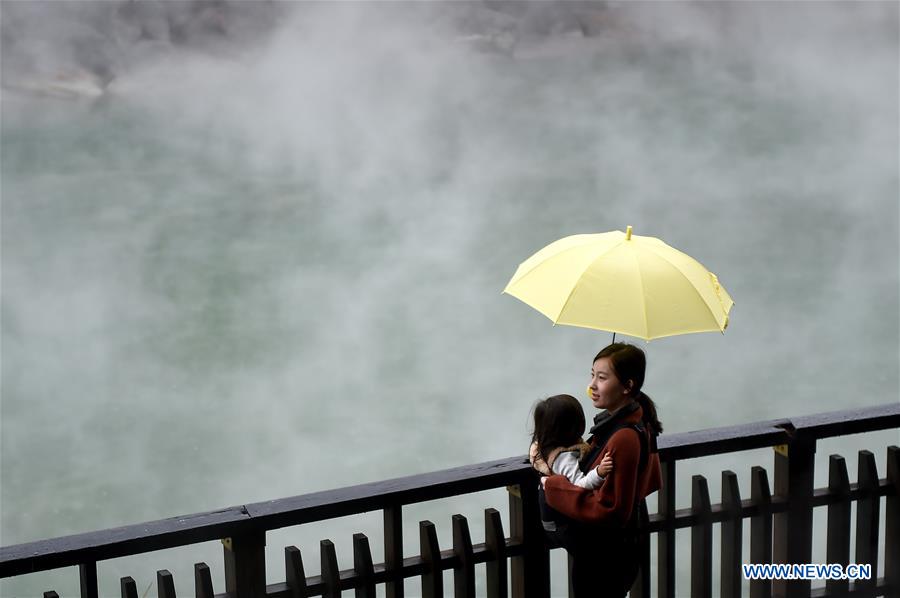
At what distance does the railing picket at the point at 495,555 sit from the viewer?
255 centimetres

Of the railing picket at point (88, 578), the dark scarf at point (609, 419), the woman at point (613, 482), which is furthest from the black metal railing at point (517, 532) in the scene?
the dark scarf at point (609, 419)

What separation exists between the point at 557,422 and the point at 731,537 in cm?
77

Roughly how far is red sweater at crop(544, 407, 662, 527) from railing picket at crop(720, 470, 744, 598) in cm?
53

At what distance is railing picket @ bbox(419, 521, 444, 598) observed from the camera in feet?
8.35

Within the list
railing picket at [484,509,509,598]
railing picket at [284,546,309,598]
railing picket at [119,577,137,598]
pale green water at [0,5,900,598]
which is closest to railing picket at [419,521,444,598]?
railing picket at [484,509,509,598]

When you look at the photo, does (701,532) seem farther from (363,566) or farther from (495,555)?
(363,566)

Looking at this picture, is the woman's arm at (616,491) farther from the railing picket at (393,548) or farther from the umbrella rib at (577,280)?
the railing picket at (393,548)

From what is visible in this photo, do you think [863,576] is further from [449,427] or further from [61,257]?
[61,257]

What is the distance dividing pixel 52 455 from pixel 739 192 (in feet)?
19.9

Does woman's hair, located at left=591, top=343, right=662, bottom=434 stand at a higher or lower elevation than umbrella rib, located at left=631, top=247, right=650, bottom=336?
lower

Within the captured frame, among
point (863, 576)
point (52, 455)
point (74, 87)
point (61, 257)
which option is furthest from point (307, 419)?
point (863, 576)

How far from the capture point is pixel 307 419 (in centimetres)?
873

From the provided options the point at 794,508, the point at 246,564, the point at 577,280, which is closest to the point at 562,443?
the point at 577,280

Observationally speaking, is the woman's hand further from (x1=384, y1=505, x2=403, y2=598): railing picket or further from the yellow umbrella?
(x1=384, y1=505, x2=403, y2=598): railing picket
